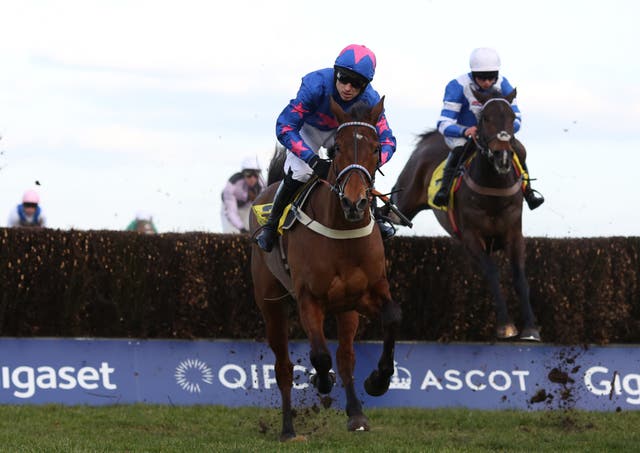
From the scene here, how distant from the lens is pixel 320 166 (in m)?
7.46

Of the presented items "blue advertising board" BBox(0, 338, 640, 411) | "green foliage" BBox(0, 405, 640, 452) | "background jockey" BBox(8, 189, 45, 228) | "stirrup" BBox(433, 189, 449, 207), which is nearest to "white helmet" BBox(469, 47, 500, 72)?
"stirrup" BBox(433, 189, 449, 207)

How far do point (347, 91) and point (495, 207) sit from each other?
3.45 metres

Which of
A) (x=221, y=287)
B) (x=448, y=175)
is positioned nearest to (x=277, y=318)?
(x=221, y=287)

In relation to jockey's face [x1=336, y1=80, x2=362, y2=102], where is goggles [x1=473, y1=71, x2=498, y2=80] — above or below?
above

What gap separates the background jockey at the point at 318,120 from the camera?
24.6 ft

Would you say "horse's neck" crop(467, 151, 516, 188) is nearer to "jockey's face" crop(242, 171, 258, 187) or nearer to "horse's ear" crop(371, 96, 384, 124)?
"horse's ear" crop(371, 96, 384, 124)

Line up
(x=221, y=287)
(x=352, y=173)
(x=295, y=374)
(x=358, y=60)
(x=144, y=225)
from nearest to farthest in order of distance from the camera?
(x=352, y=173)
(x=358, y=60)
(x=295, y=374)
(x=221, y=287)
(x=144, y=225)

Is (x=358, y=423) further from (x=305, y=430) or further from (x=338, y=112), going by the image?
(x=338, y=112)

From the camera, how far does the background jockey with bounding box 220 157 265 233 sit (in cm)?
1576

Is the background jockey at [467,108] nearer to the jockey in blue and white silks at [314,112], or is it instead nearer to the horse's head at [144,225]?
the jockey in blue and white silks at [314,112]

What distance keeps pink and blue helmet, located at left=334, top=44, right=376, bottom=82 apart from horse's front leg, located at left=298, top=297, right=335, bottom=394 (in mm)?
1438

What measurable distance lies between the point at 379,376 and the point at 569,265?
437 centimetres

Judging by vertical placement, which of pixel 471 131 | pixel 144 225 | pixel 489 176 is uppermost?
pixel 471 131

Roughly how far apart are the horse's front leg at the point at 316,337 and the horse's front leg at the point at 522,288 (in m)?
2.95
